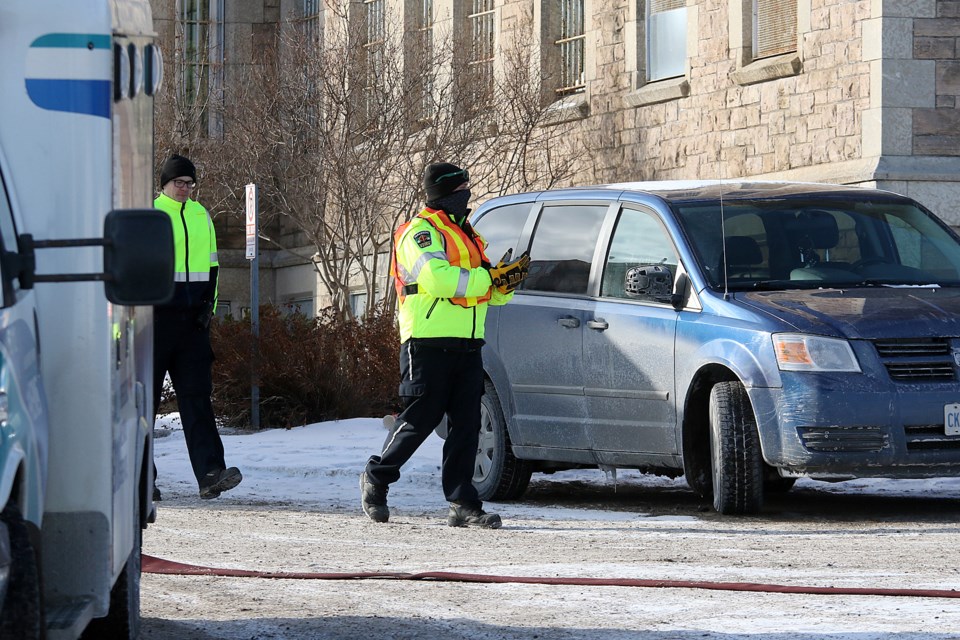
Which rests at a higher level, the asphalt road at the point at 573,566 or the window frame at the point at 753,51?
the window frame at the point at 753,51

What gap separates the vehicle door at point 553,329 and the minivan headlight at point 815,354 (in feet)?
5.03

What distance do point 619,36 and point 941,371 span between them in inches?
561

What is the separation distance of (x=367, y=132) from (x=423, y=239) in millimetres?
Result: 13455

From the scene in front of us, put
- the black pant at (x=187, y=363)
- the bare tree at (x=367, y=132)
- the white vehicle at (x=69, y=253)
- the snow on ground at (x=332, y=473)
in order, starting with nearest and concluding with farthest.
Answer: the white vehicle at (x=69, y=253)
the black pant at (x=187, y=363)
the snow on ground at (x=332, y=473)
the bare tree at (x=367, y=132)

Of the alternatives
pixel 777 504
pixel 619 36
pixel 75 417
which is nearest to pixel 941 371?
pixel 777 504

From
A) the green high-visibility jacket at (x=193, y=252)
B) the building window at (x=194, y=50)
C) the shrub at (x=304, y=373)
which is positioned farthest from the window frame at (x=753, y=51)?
the green high-visibility jacket at (x=193, y=252)

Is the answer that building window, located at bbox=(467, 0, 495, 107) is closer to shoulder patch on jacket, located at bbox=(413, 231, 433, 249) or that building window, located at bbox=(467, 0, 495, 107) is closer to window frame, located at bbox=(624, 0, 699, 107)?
window frame, located at bbox=(624, 0, 699, 107)

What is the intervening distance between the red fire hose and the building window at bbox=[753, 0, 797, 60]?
13.6 metres

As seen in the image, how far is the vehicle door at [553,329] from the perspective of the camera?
11.2 metres

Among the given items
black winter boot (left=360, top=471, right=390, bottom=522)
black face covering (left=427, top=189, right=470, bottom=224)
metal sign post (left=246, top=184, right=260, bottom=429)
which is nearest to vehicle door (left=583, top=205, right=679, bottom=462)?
black face covering (left=427, top=189, right=470, bottom=224)

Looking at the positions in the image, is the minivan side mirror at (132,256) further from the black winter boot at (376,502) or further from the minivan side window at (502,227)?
the minivan side window at (502,227)

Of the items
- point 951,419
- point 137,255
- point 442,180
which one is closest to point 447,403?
point 442,180

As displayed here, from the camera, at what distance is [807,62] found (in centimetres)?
2036

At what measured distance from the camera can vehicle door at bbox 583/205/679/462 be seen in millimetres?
10578
